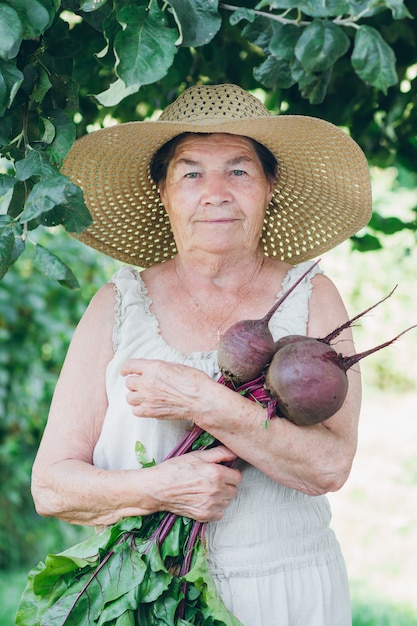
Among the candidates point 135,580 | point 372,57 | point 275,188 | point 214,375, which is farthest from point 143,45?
point 135,580

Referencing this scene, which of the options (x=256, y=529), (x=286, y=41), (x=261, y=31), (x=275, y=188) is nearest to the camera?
(x=286, y=41)

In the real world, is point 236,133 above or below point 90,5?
below

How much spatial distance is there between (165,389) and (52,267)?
43 cm

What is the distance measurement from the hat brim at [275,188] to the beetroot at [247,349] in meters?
0.56

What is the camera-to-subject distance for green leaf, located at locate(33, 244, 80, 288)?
1684mm

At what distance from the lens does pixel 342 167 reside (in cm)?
244

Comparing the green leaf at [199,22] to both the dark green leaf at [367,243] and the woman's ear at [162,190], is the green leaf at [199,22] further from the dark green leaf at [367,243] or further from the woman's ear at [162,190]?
the dark green leaf at [367,243]

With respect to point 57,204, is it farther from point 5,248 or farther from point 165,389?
point 165,389

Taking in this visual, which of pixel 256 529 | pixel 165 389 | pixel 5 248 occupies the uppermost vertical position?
pixel 5 248

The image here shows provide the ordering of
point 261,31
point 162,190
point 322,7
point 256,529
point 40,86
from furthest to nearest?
1. point 162,190
2. point 256,529
3. point 40,86
4. point 261,31
5. point 322,7

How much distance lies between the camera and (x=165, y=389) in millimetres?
1961

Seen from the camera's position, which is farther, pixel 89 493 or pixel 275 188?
pixel 275 188

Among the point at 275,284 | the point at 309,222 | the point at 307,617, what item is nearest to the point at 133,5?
the point at 275,284

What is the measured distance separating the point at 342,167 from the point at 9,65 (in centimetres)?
107
